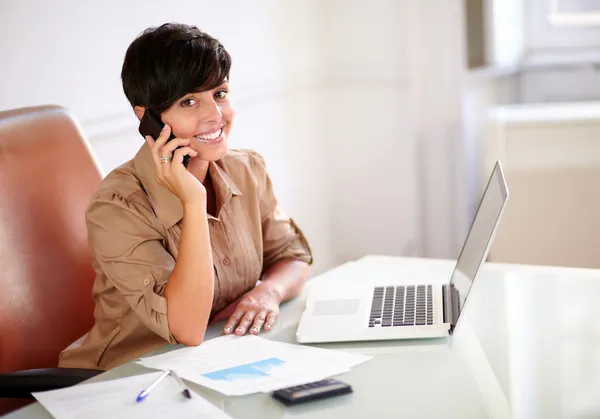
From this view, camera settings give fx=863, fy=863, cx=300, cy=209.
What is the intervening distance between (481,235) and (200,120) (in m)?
0.54

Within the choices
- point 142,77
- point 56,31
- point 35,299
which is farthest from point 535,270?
point 56,31

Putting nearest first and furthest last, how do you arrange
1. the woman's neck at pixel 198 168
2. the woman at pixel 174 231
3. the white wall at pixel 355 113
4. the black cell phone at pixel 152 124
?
the woman at pixel 174 231 < the black cell phone at pixel 152 124 < the woman's neck at pixel 198 168 < the white wall at pixel 355 113

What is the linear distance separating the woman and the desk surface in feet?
0.24

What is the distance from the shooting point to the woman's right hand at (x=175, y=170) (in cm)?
149

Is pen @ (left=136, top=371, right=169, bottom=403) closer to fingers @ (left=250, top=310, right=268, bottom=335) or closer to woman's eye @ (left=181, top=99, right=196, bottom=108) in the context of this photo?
fingers @ (left=250, top=310, right=268, bottom=335)

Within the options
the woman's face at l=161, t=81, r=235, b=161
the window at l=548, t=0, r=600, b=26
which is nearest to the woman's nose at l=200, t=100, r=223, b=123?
the woman's face at l=161, t=81, r=235, b=161

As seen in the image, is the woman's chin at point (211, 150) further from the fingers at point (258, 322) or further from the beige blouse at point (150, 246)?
the fingers at point (258, 322)

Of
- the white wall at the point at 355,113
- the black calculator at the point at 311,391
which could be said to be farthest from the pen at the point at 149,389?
the white wall at the point at 355,113

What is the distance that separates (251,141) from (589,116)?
113cm

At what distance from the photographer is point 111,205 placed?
4.94ft

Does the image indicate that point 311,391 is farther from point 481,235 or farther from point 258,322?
point 481,235

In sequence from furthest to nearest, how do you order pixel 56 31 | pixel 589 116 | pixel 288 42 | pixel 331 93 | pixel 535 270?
pixel 331 93
pixel 288 42
pixel 589 116
pixel 56 31
pixel 535 270

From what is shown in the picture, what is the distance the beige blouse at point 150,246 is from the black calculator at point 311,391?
1.17 ft

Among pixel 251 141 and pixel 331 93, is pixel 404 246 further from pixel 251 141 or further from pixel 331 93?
pixel 251 141
